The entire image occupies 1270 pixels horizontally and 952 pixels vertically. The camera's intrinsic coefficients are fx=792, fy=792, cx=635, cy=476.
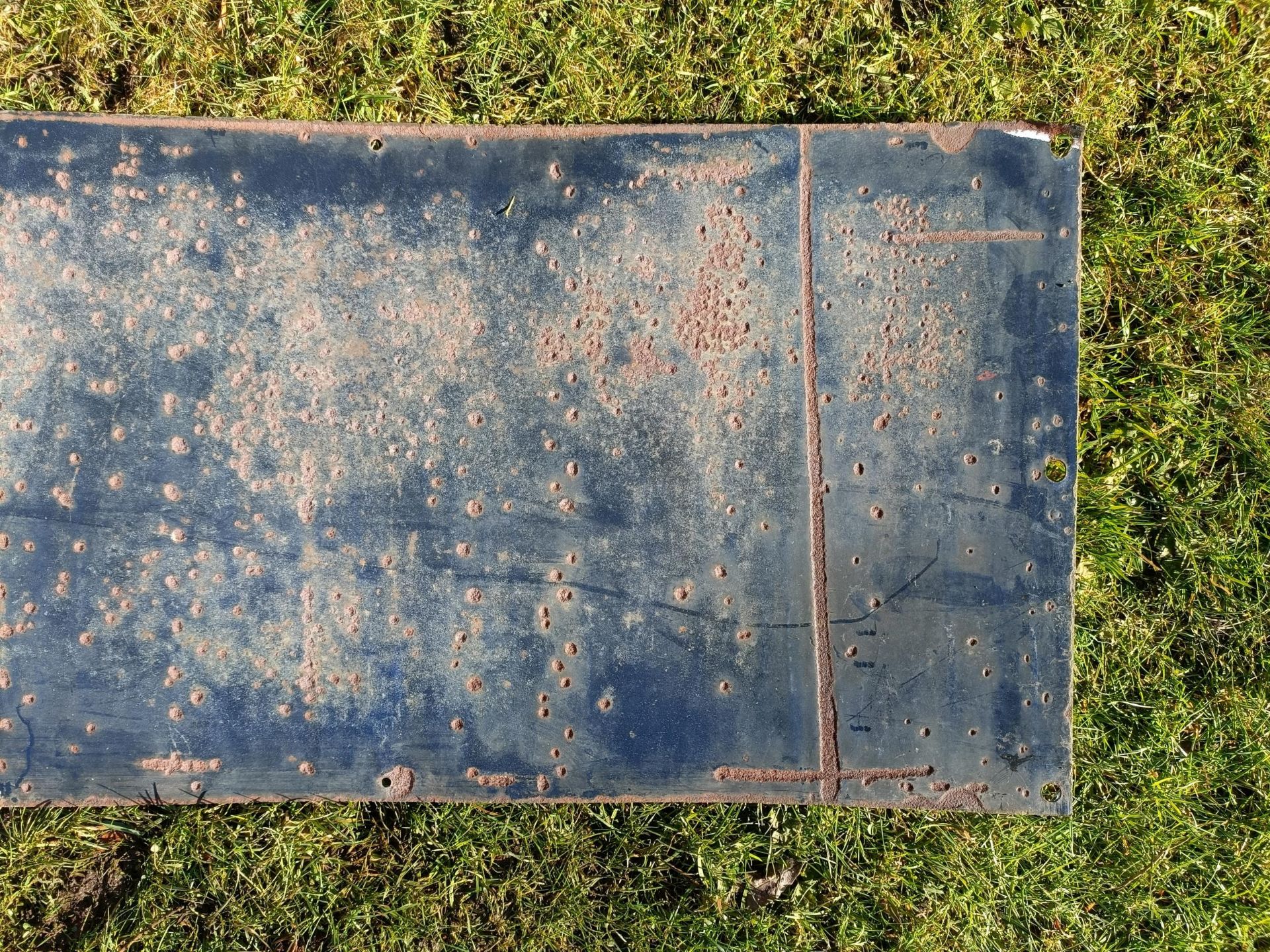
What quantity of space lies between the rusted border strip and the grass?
0.33 meters

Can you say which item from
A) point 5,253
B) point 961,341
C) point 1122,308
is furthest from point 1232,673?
point 5,253

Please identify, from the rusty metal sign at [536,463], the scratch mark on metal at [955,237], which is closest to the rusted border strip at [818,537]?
the rusty metal sign at [536,463]

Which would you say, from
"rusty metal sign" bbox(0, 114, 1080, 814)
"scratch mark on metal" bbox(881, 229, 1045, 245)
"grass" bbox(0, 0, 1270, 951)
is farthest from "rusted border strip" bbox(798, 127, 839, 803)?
"grass" bbox(0, 0, 1270, 951)

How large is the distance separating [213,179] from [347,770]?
138cm

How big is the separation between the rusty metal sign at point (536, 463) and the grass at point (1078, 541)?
289mm

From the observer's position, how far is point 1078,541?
2189mm

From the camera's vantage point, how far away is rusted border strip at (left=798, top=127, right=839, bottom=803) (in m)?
Result: 1.84

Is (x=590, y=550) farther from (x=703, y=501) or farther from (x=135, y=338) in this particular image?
(x=135, y=338)

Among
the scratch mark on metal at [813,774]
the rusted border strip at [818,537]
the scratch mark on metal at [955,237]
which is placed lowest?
the scratch mark on metal at [813,774]

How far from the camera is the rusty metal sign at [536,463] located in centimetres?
177

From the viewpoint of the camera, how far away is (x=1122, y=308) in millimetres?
2182

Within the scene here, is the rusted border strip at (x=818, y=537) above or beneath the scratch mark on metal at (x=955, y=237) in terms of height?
beneath

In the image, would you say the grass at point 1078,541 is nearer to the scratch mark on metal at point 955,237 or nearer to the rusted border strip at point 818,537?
the rusted border strip at point 818,537

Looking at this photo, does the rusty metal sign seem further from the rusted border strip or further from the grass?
the grass
